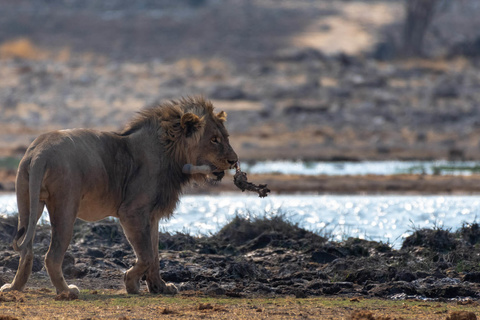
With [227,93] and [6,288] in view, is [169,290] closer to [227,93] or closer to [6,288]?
[6,288]

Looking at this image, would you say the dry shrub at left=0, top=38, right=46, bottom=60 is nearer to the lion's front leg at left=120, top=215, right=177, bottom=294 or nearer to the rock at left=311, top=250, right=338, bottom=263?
the rock at left=311, top=250, right=338, bottom=263

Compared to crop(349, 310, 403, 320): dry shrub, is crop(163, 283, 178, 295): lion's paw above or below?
below

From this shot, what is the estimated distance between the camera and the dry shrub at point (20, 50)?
39.3 m

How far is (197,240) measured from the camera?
467 inches

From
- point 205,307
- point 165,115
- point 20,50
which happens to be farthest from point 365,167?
point 20,50

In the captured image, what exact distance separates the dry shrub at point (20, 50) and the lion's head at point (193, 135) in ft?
101

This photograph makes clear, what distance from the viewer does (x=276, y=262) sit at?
35.8ft

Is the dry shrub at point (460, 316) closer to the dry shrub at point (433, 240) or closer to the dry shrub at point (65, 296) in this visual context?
the dry shrub at point (65, 296)

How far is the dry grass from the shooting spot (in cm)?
732

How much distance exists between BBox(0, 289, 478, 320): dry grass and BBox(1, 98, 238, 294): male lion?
40 cm

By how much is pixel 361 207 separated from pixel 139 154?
943 cm

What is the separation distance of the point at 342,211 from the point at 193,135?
27.8 feet

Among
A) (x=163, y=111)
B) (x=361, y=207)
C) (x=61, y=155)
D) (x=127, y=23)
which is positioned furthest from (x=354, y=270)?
(x=127, y=23)

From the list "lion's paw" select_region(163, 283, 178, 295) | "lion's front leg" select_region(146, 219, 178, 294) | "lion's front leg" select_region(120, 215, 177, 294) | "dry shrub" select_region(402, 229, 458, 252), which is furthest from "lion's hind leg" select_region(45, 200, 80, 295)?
"dry shrub" select_region(402, 229, 458, 252)
